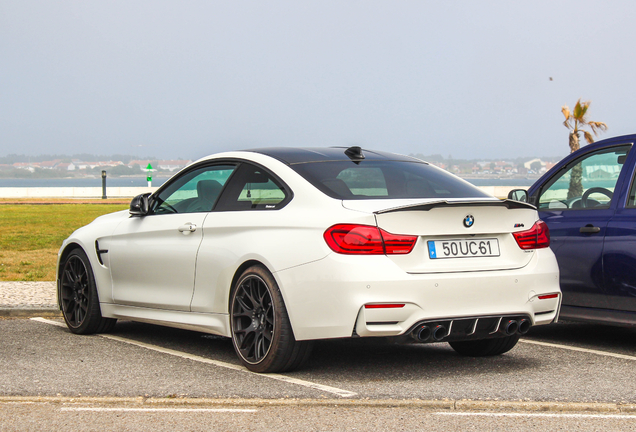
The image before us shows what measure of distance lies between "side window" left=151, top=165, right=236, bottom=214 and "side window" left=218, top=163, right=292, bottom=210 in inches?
6.0

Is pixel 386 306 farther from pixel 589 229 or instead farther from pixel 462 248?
pixel 589 229

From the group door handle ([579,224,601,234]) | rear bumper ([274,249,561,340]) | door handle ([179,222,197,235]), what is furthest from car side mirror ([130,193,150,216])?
door handle ([579,224,601,234])

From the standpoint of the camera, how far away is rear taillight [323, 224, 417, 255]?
5.27m

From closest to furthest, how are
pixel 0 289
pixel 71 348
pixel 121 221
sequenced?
1. pixel 71 348
2. pixel 121 221
3. pixel 0 289

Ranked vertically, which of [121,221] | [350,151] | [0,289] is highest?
[350,151]

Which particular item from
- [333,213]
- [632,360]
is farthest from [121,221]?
[632,360]

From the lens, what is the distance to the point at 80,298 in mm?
7836

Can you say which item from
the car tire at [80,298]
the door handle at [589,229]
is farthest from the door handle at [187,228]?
the door handle at [589,229]

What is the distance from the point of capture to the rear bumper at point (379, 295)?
5.22m

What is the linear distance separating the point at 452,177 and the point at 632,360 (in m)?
1.94

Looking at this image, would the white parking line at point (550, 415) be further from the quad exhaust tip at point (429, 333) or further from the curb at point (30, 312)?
the curb at point (30, 312)

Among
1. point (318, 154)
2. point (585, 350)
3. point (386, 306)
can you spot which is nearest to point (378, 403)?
point (386, 306)

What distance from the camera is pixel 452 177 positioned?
6512 millimetres

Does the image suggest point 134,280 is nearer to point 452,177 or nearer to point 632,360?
point 452,177
